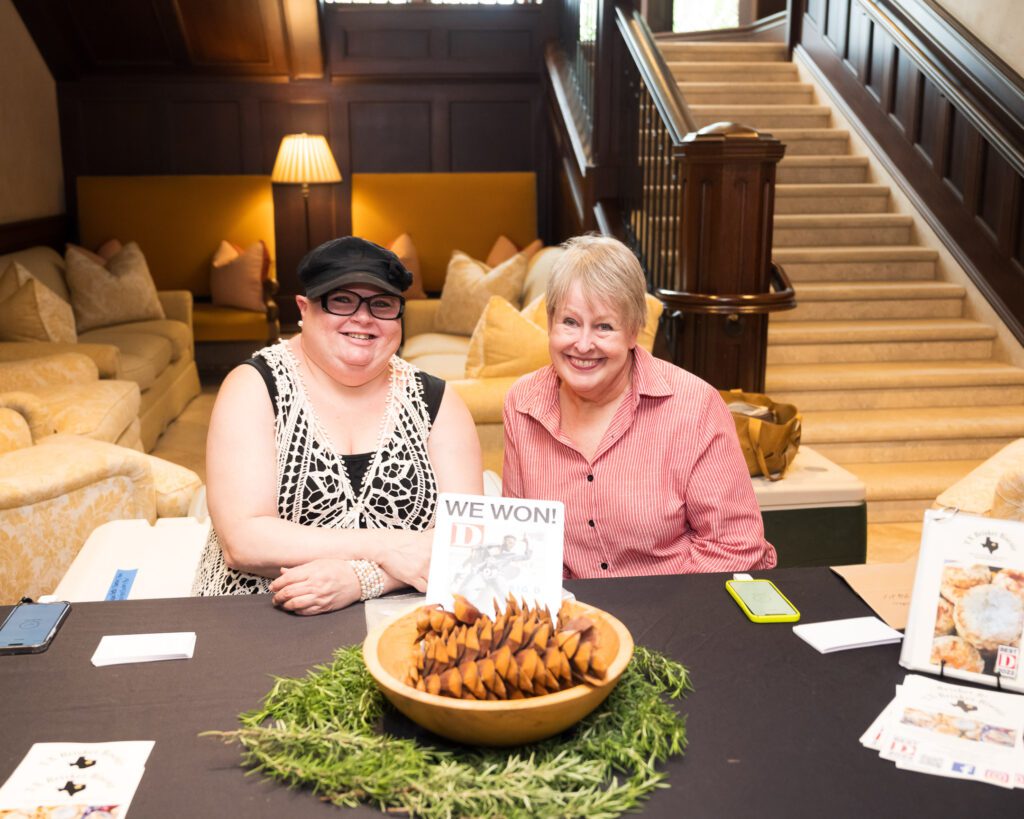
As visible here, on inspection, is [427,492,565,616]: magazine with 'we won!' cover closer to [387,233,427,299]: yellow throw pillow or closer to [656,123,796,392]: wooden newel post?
[656,123,796,392]: wooden newel post

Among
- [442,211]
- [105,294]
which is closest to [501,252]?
[442,211]

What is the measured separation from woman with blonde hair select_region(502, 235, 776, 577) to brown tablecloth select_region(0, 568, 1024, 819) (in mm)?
286

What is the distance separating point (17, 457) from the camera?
294cm

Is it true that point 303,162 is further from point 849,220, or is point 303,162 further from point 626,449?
point 626,449

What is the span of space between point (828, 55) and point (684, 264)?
3890 millimetres

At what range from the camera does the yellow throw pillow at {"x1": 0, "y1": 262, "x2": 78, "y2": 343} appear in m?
5.23

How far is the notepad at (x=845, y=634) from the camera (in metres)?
1.48

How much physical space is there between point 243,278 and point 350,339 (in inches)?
223

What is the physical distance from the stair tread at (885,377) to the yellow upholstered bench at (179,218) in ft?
13.1

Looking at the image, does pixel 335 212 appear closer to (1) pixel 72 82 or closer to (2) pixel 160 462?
(1) pixel 72 82

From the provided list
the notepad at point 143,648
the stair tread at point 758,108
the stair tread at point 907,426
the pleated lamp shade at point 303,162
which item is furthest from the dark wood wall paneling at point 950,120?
the notepad at point 143,648

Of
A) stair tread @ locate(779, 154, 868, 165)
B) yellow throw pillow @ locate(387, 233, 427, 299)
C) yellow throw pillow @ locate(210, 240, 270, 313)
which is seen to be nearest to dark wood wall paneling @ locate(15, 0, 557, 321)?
yellow throw pillow @ locate(210, 240, 270, 313)

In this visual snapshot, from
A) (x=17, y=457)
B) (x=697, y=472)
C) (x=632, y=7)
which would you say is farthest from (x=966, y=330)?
Result: (x=17, y=457)

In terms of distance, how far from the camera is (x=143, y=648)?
4.83ft
